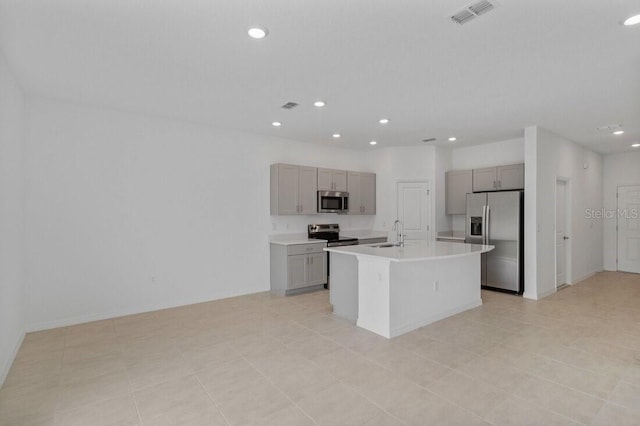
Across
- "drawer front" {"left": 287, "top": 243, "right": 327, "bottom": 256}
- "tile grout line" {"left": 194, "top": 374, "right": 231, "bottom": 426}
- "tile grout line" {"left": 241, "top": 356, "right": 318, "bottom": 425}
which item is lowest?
"tile grout line" {"left": 194, "top": 374, "right": 231, "bottom": 426}

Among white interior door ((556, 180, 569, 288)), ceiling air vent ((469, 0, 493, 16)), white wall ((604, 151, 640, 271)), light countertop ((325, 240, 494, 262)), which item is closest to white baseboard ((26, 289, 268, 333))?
light countertop ((325, 240, 494, 262))

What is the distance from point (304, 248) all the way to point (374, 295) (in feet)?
6.79

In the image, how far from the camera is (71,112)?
166 inches

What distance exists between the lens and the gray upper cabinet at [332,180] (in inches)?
251

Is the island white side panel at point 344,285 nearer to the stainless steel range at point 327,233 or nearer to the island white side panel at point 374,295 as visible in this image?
the island white side panel at point 374,295

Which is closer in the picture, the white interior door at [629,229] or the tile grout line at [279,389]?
the tile grout line at [279,389]

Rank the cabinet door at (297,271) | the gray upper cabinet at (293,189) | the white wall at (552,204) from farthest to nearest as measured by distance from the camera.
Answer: the gray upper cabinet at (293,189) < the cabinet door at (297,271) < the white wall at (552,204)

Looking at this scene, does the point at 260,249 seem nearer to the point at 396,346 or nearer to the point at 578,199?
the point at 396,346

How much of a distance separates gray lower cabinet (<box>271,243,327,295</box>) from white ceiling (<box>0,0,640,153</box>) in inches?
84.6

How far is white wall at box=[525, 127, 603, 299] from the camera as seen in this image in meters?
5.38

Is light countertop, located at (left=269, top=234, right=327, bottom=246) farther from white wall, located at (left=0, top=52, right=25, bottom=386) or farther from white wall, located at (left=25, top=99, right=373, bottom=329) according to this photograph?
white wall, located at (left=0, top=52, right=25, bottom=386)

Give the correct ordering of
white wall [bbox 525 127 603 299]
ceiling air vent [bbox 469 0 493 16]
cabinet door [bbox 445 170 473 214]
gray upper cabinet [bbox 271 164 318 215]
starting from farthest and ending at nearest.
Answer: cabinet door [bbox 445 170 473 214] → gray upper cabinet [bbox 271 164 318 215] → white wall [bbox 525 127 603 299] → ceiling air vent [bbox 469 0 493 16]

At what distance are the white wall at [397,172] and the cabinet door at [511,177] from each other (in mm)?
1199

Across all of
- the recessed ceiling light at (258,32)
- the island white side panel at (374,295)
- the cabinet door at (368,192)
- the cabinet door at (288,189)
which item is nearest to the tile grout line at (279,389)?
the island white side panel at (374,295)
